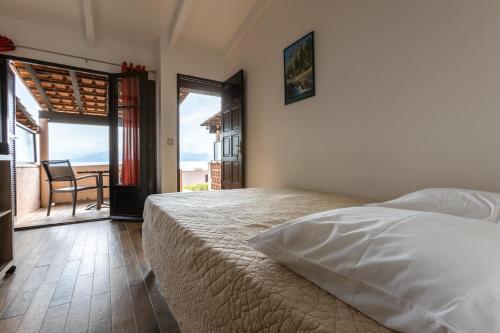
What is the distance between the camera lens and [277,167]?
2.82 m

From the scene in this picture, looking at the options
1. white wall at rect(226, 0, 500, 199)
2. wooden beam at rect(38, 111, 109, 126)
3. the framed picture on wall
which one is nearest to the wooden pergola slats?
wooden beam at rect(38, 111, 109, 126)

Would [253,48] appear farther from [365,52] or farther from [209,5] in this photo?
[365,52]

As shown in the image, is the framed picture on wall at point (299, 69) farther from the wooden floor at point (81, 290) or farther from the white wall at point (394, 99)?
the wooden floor at point (81, 290)

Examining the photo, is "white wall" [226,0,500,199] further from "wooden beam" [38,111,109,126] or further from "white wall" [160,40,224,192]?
"wooden beam" [38,111,109,126]

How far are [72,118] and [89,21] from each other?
427 centimetres

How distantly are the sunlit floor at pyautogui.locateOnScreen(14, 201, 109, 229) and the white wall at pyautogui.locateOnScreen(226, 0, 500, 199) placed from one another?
3.17 meters

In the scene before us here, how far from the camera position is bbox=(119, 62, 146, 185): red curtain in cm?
360

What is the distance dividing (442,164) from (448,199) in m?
0.49

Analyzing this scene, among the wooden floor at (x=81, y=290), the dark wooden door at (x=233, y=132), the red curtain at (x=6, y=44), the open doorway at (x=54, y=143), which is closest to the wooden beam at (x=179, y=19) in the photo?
the dark wooden door at (x=233, y=132)

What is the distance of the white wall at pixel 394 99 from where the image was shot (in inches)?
48.6

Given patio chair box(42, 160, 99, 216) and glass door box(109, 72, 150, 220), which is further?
patio chair box(42, 160, 99, 216)

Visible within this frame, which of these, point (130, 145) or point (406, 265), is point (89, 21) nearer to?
point (130, 145)

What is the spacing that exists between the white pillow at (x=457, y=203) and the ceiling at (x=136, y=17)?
3.01m

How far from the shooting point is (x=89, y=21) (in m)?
2.96
